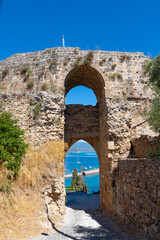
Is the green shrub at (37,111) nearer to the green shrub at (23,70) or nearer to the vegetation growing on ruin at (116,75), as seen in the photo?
the green shrub at (23,70)

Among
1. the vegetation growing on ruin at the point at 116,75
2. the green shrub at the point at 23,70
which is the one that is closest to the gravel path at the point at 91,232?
the vegetation growing on ruin at the point at 116,75


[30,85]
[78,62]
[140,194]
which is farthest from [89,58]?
[140,194]

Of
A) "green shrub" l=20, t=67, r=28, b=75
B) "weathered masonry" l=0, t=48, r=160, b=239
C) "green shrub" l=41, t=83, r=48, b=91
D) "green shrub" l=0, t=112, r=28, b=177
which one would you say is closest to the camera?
"green shrub" l=0, t=112, r=28, b=177

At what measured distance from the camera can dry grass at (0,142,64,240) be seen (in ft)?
19.2

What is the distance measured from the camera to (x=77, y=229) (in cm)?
687

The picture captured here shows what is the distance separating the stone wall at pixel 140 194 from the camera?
200 inches

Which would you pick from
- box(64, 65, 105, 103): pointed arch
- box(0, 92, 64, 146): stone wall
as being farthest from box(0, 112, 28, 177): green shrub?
box(64, 65, 105, 103): pointed arch

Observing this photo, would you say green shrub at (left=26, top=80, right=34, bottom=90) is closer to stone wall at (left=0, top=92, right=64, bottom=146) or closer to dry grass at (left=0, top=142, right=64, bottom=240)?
stone wall at (left=0, top=92, right=64, bottom=146)

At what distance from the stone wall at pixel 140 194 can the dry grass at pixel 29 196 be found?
2663 mm

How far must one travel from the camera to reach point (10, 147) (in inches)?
283

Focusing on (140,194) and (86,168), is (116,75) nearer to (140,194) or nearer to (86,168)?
(140,194)

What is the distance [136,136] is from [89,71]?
4.61m

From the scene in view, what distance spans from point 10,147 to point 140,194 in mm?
4906

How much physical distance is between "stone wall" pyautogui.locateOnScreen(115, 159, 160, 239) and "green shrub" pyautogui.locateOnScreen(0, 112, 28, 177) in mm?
4171
